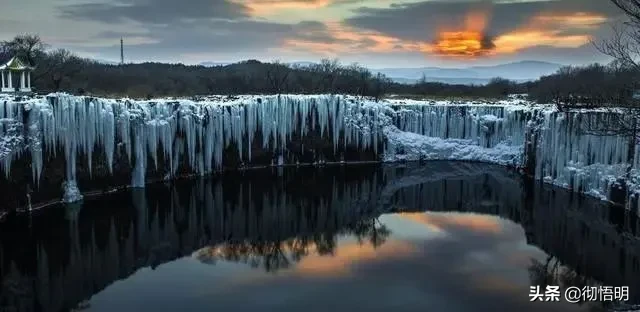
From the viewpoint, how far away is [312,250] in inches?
706

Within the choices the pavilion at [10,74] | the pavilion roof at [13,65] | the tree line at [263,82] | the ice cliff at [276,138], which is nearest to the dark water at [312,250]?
the ice cliff at [276,138]

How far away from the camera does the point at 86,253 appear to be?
17234 mm

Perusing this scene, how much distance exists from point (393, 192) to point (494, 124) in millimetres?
11626

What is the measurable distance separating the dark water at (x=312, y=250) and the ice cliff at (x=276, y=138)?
160 cm

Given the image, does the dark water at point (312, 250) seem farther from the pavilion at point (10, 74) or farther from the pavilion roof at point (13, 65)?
the pavilion roof at point (13, 65)

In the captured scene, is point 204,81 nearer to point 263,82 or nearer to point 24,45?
point 263,82

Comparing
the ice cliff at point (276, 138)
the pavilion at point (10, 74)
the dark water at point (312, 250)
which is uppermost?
the pavilion at point (10, 74)

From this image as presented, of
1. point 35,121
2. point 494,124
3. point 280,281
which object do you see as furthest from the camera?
point 494,124

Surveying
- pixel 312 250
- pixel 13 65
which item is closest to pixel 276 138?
pixel 13 65

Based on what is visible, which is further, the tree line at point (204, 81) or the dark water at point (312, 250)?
the tree line at point (204, 81)

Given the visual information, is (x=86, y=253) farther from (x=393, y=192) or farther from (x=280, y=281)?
(x=393, y=192)

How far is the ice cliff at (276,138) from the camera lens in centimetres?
2234

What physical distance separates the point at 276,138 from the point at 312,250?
16504 millimetres

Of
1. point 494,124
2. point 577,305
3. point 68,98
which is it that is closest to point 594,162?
point 494,124
